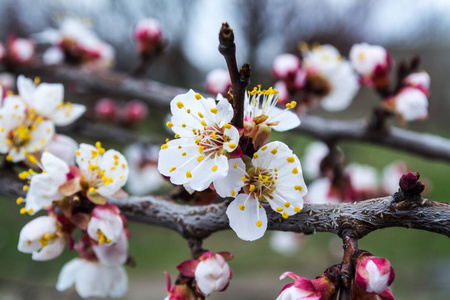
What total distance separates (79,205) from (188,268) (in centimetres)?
A: 21

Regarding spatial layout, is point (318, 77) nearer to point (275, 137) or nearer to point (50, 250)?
point (50, 250)

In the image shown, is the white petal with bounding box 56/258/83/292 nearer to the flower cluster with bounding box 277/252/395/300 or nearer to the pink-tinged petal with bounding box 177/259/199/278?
the pink-tinged petal with bounding box 177/259/199/278

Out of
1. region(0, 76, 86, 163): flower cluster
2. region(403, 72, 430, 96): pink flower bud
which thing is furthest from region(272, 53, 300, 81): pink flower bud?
region(0, 76, 86, 163): flower cluster

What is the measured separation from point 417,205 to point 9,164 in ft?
2.51

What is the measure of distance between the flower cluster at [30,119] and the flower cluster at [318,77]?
702 mm

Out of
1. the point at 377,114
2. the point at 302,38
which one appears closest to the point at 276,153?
the point at 377,114

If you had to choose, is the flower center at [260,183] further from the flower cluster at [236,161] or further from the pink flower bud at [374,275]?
the pink flower bud at [374,275]

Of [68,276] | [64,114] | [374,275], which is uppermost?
[64,114]

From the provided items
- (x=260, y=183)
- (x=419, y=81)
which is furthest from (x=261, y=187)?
(x=419, y=81)

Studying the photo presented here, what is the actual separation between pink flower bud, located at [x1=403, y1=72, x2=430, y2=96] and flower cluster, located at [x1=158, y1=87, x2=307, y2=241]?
2.27 ft

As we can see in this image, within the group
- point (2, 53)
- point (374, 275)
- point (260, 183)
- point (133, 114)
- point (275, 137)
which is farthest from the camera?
point (275, 137)

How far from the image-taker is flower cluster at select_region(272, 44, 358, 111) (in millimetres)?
1309

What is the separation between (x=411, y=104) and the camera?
1072mm

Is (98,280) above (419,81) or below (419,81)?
below
